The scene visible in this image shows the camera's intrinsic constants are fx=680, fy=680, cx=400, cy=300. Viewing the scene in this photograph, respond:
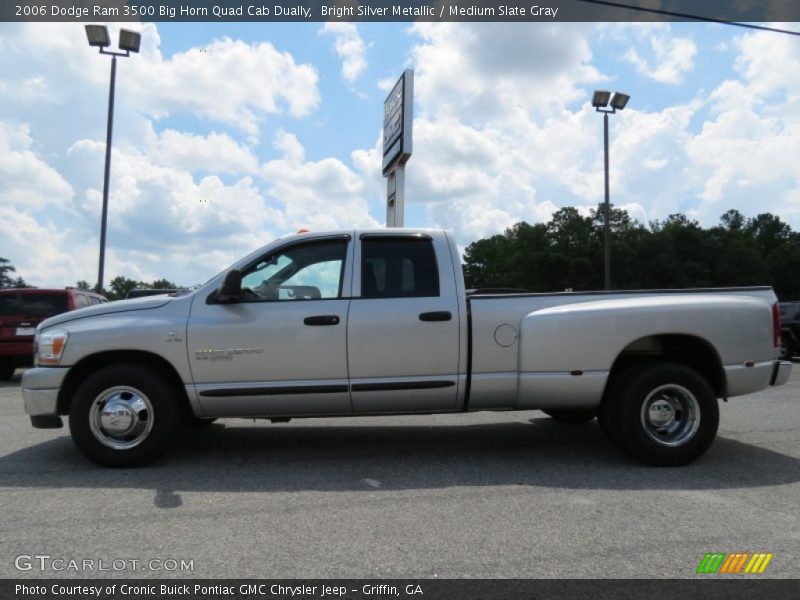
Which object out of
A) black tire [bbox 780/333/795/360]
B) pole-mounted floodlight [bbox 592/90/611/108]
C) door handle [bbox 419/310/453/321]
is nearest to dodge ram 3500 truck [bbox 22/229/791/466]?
door handle [bbox 419/310/453/321]

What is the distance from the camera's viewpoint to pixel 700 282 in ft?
247

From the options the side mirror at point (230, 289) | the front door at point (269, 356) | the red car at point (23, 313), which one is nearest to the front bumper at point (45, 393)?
the front door at point (269, 356)

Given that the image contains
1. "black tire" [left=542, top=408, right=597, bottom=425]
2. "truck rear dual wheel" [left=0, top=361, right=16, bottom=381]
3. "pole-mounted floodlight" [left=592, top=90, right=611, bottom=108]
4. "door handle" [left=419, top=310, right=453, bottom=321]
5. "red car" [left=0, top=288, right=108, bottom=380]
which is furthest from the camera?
"pole-mounted floodlight" [left=592, top=90, right=611, bottom=108]

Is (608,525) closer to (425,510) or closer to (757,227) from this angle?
(425,510)

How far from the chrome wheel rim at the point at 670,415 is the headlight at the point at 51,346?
4.70 meters

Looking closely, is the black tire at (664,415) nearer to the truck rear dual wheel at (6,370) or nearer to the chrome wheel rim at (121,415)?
the chrome wheel rim at (121,415)

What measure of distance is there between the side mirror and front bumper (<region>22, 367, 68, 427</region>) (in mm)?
1378

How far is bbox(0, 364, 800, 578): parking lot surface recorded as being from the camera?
3.52 meters

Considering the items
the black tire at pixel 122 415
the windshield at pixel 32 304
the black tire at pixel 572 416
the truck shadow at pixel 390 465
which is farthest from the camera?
the windshield at pixel 32 304

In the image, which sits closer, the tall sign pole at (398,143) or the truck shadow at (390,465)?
the truck shadow at (390,465)

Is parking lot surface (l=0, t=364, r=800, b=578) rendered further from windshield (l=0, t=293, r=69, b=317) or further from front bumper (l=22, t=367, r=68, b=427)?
windshield (l=0, t=293, r=69, b=317)

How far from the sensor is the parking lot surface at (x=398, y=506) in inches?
139
